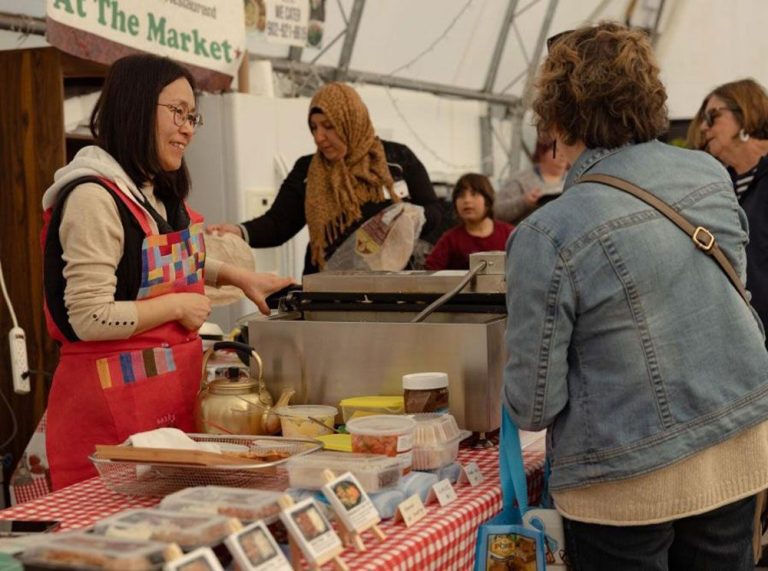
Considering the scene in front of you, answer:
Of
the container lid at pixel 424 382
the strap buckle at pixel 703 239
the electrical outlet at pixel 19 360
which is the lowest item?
the electrical outlet at pixel 19 360

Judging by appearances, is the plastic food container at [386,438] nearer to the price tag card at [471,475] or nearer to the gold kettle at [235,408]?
the price tag card at [471,475]

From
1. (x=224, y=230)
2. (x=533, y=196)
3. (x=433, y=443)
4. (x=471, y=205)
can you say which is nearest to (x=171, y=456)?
(x=433, y=443)

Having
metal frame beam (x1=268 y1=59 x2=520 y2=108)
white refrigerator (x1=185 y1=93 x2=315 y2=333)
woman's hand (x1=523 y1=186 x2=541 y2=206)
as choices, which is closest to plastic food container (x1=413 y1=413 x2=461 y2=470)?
white refrigerator (x1=185 y1=93 x2=315 y2=333)

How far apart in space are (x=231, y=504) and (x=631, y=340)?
643 millimetres

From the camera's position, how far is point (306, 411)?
2107 millimetres

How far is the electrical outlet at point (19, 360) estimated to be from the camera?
11.7 feet

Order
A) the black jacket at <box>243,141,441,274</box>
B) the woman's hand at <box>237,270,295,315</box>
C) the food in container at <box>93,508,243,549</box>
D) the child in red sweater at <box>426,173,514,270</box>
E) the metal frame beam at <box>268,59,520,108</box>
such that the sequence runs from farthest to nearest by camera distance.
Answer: the metal frame beam at <box>268,59,520,108</box>
the child in red sweater at <box>426,173,514,270</box>
the black jacket at <box>243,141,441,274</box>
the woman's hand at <box>237,270,295,315</box>
the food in container at <box>93,508,243,549</box>

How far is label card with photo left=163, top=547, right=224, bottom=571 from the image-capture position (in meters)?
1.18

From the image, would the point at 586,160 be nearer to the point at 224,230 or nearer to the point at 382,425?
the point at 382,425

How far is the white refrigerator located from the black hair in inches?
103

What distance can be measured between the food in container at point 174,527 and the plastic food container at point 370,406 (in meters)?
0.74

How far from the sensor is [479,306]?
2.24 m

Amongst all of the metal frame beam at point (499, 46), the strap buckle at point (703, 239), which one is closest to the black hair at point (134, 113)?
the strap buckle at point (703, 239)

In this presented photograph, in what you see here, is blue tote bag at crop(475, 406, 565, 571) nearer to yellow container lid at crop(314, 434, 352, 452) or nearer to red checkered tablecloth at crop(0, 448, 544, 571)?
red checkered tablecloth at crop(0, 448, 544, 571)
